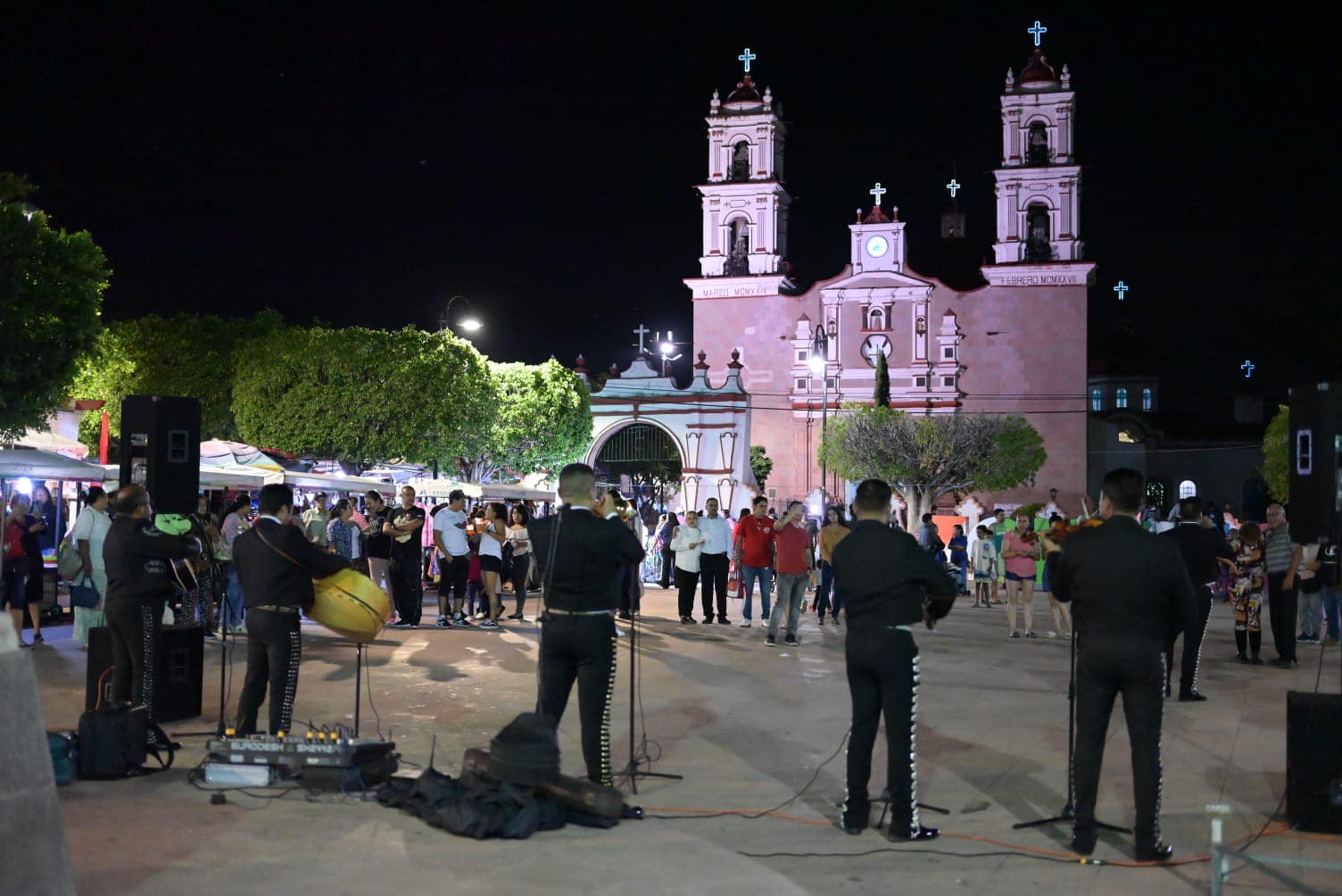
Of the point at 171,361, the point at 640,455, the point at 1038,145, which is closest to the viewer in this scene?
the point at 171,361

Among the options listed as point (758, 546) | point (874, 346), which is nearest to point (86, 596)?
point (758, 546)

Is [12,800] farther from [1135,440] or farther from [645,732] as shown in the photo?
[1135,440]

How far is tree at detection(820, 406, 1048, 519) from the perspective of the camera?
47312 millimetres

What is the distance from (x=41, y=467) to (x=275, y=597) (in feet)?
31.8

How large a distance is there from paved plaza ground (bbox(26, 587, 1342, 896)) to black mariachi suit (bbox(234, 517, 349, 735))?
612 millimetres

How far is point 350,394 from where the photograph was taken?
3634 cm

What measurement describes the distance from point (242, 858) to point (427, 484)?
22513 millimetres

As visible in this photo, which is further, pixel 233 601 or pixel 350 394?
pixel 350 394

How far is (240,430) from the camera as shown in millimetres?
37344

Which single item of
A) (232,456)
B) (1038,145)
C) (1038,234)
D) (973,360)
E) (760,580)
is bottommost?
(760,580)

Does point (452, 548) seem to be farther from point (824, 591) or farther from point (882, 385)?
point (882, 385)

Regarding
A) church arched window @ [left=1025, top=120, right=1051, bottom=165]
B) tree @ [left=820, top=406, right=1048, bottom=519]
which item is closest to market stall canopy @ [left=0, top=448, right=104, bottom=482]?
tree @ [left=820, top=406, right=1048, bottom=519]

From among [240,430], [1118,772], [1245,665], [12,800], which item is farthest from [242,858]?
[240,430]

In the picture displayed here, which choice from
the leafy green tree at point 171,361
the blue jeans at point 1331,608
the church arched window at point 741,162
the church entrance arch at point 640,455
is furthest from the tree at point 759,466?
the blue jeans at point 1331,608
